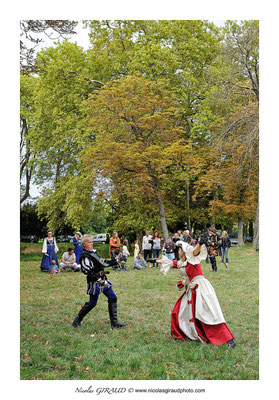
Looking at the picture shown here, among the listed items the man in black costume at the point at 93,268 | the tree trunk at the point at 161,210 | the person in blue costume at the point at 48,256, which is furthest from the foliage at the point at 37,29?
the tree trunk at the point at 161,210

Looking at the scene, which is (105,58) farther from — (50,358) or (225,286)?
(50,358)

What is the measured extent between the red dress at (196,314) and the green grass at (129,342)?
0.17m

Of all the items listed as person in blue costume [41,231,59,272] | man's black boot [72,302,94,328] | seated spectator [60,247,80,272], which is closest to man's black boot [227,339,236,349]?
man's black boot [72,302,94,328]

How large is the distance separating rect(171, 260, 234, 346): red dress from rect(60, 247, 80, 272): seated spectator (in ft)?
27.8

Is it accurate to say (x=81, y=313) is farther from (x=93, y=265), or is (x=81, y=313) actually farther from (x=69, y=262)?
(x=69, y=262)

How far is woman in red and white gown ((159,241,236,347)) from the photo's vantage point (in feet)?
16.7

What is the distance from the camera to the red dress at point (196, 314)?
5.10 meters

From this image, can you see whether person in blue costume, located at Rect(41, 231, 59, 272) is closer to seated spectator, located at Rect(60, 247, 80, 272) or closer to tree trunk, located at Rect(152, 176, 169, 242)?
seated spectator, located at Rect(60, 247, 80, 272)

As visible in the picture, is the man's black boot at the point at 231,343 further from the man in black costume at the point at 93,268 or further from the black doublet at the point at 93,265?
the black doublet at the point at 93,265
